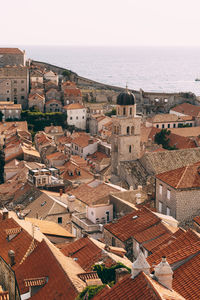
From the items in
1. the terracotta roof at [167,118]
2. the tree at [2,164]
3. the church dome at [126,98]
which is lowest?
the tree at [2,164]

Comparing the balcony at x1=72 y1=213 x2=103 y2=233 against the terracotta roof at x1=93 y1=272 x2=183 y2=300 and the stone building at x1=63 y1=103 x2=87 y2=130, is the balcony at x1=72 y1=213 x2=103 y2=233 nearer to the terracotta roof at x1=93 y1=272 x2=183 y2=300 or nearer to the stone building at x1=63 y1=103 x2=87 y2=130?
the terracotta roof at x1=93 y1=272 x2=183 y2=300

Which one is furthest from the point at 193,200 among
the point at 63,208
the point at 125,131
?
the point at 125,131

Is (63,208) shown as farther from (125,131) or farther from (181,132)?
(181,132)

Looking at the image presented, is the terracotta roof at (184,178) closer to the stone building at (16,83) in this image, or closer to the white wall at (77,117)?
the white wall at (77,117)

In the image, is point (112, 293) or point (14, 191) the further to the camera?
point (14, 191)

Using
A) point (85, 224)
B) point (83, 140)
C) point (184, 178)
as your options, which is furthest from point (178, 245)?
point (83, 140)

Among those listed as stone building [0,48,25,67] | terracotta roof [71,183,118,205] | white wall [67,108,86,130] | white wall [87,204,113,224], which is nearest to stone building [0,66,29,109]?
white wall [67,108,86,130]

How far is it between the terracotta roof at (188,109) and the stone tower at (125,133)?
2967 centimetres

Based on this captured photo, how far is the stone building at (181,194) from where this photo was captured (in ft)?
80.5

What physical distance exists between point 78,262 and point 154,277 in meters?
6.63

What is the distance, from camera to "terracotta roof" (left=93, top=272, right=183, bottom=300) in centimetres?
979

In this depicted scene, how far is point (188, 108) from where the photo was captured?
69.7 meters

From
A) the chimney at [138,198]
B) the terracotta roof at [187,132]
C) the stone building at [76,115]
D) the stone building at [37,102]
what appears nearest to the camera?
the chimney at [138,198]

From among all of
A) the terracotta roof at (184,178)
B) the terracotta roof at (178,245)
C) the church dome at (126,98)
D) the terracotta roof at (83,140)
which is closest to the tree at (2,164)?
the terracotta roof at (83,140)
